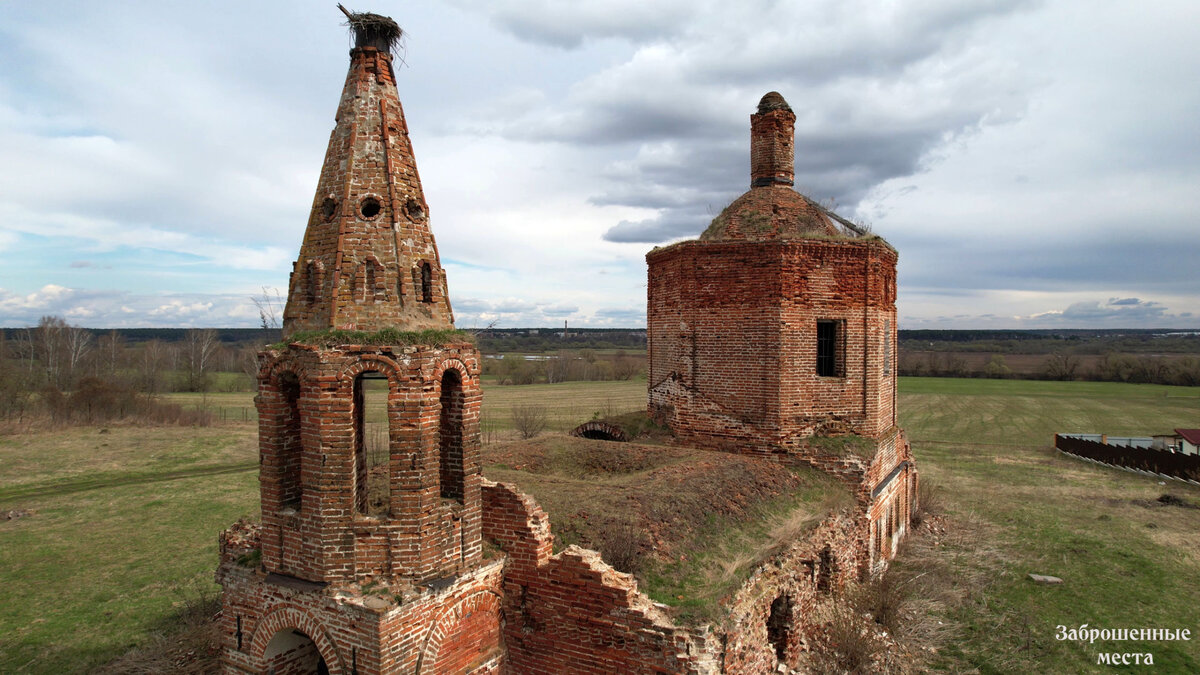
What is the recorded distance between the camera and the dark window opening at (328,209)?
21.5ft

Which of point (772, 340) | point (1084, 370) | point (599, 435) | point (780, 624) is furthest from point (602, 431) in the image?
point (1084, 370)

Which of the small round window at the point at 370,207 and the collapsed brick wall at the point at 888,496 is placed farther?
the collapsed brick wall at the point at 888,496

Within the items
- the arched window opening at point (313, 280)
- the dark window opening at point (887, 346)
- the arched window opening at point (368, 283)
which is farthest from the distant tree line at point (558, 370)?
the arched window opening at point (368, 283)

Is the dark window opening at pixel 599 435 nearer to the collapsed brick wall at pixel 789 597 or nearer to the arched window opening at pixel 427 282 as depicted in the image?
the collapsed brick wall at pixel 789 597

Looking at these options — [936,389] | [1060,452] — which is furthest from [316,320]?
[936,389]

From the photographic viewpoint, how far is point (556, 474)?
10.9 meters

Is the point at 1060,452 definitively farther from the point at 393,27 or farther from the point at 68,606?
the point at 68,606

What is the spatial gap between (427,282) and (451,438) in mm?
1746

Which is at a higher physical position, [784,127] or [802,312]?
[784,127]

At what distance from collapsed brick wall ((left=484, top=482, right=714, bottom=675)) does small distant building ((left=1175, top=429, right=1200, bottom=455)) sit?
30746 mm

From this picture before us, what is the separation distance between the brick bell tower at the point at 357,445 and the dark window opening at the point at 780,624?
4.22 m

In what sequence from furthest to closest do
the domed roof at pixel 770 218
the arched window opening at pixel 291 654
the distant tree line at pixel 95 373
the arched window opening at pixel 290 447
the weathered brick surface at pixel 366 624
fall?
the distant tree line at pixel 95 373 → the domed roof at pixel 770 218 → the arched window opening at pixel 291 654 → the arched window opening at pixel 290 447 → the weathered brick surface at pixel 366 624

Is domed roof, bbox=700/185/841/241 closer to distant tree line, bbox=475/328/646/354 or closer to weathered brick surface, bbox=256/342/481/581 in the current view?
weathered brick surface, bbox=256/342/481/581

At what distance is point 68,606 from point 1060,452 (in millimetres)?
38714
